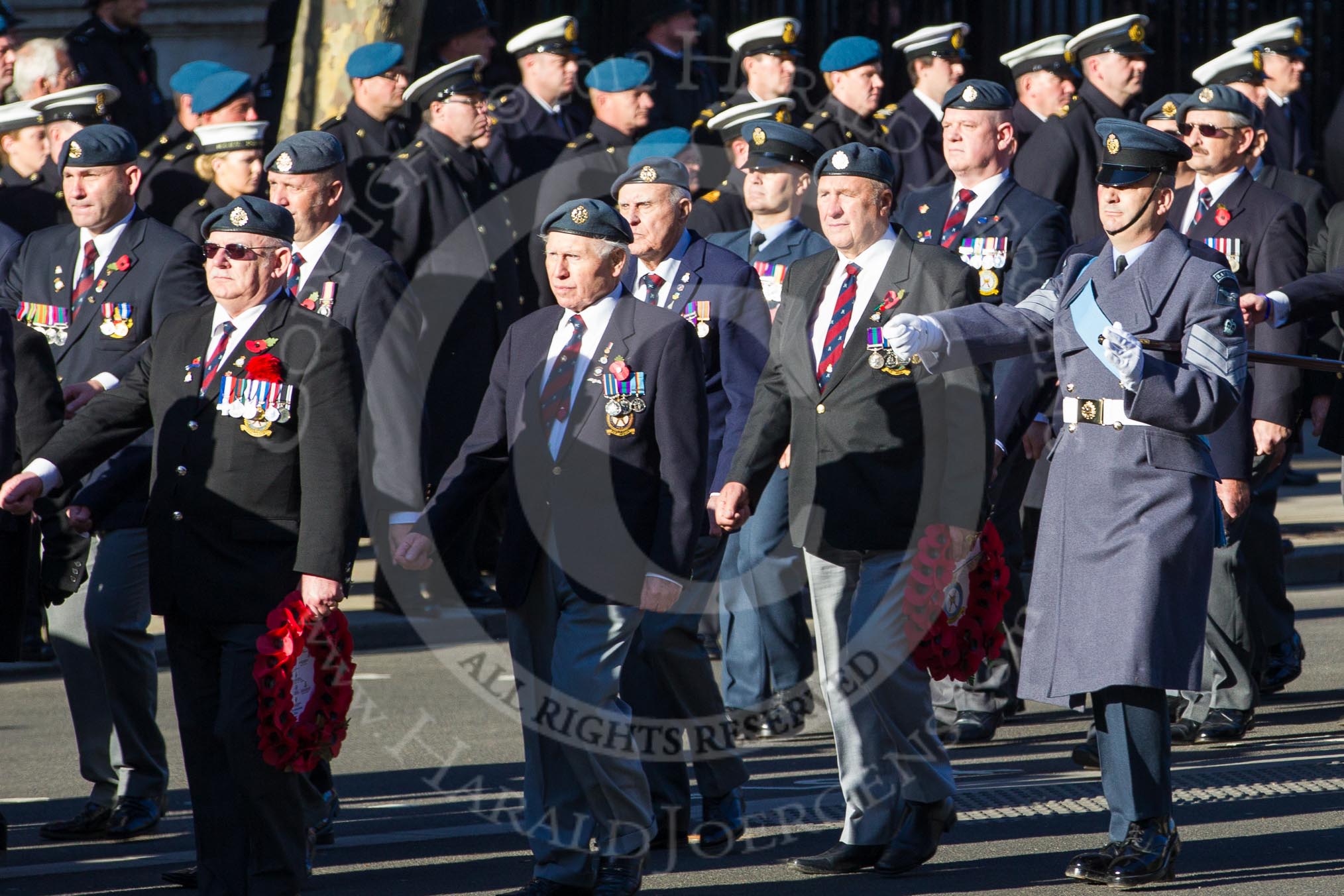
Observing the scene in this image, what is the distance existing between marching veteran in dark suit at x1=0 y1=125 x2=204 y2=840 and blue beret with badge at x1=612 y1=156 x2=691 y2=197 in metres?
1.49

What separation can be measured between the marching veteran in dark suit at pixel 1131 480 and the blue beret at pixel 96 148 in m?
2.99

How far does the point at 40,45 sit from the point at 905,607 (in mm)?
6458

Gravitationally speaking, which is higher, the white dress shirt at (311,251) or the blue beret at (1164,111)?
the blue beret at (1164,111)

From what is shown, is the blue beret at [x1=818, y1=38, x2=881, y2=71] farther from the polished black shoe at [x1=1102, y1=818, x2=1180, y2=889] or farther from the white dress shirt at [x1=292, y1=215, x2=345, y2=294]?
the polished black shoe at [x1=1102, y1=818, x2=1180, y2=889]

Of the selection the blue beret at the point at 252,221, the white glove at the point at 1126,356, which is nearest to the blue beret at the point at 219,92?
the blue beret at the point at 252,221

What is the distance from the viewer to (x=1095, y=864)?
5953mm

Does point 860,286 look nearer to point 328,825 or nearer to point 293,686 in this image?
point 293,686

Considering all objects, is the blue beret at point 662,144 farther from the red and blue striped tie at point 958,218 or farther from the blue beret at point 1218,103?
the blue beret at point 1218,103

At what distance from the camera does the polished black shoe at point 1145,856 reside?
589cm

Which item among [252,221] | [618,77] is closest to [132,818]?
[252,221]

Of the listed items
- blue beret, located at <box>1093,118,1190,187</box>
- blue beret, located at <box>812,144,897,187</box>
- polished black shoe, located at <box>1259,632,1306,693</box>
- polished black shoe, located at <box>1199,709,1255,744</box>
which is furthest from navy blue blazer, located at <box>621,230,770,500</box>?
polished black shoe, located at <box>1259,632,1306,693</box>

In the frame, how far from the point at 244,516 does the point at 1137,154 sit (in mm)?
2643

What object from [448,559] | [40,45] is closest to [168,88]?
[40,45]

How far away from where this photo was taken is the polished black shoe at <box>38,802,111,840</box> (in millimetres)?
6711
